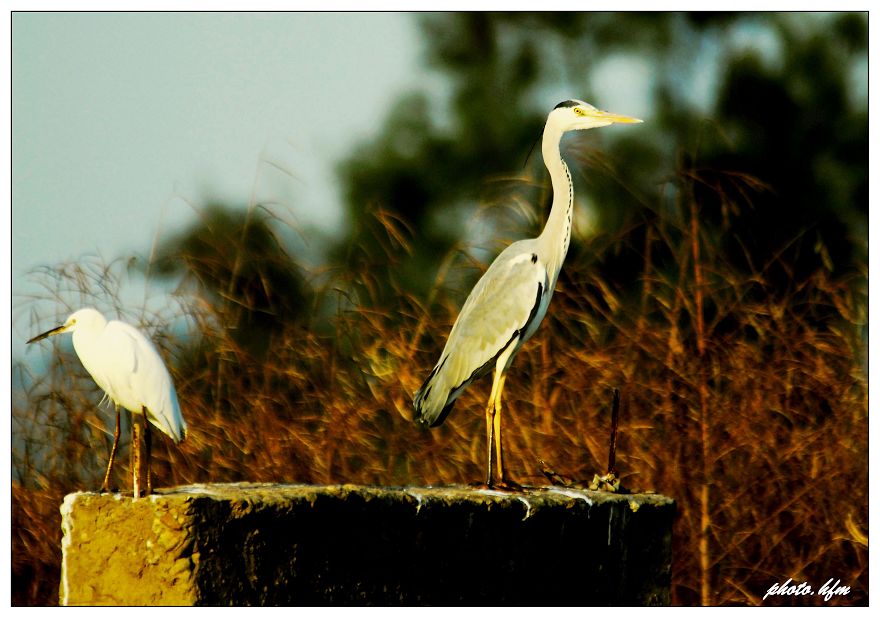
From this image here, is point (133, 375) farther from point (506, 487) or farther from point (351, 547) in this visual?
point (506, 487)

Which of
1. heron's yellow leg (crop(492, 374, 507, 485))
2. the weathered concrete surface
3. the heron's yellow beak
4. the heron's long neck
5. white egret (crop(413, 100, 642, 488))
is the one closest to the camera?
the weathered concrete surface

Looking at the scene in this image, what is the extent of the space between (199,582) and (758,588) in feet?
14.5

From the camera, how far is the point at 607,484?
6.38 metres

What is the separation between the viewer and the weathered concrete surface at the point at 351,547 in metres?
4.88

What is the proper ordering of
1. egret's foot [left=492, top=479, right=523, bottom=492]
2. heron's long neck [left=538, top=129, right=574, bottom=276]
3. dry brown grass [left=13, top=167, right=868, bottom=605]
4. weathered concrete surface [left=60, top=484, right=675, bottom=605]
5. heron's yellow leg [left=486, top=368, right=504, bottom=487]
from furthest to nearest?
dry brown grass [left=13, top=167, right=868, bottom=605], heron's long neck [left=538, top=129, right=574, bottom=276], heron's yellow leg [left=486, top=368, right=504, bottom=487], egret's foot [left=492, top=479, right=523, bottom=492], weathered concrete surface [left=60, top=484, right=675, bottom=605]

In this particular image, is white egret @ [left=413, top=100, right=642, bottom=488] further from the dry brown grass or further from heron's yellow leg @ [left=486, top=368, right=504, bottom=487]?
the dry brown grass

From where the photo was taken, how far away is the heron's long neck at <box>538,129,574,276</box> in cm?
679

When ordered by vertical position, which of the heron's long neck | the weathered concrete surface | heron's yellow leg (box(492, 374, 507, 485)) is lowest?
the weathered concrete surface

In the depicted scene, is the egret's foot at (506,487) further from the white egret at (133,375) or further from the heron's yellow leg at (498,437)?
the white egret at (133,375)

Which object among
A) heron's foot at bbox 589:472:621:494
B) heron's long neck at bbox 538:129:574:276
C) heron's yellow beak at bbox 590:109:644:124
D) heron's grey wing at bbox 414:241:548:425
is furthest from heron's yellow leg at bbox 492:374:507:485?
heron's yellow beak at bbox 590:109:644:124

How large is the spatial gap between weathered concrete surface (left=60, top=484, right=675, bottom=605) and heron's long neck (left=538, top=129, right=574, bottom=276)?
1384mm

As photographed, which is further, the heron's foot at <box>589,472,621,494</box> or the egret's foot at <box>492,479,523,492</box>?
the heron's foot at <box>589,472,621,494</box>

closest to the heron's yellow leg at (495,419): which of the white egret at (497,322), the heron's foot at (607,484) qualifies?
the white egret at (497,322)

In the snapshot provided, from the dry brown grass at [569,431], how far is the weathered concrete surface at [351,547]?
189cm
